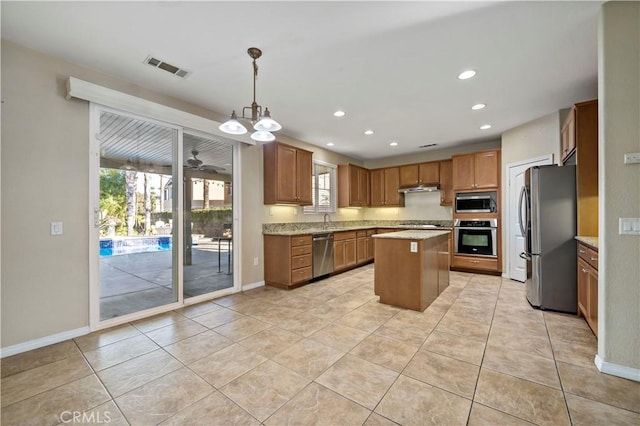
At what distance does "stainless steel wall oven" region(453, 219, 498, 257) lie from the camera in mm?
5039

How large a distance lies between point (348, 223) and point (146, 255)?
462cm

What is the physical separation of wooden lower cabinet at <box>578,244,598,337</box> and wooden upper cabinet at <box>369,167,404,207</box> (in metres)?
3.99

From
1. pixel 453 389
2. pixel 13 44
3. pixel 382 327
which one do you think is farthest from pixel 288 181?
pixel 453 389

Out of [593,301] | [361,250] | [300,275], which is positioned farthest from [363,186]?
[593,301]

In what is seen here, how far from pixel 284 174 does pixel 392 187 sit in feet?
10.8

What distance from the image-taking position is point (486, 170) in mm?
5160

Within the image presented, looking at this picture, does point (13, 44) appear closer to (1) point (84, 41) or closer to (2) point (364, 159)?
(1) point (84, 41)

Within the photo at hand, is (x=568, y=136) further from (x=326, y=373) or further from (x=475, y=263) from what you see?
(x=326, y=373)

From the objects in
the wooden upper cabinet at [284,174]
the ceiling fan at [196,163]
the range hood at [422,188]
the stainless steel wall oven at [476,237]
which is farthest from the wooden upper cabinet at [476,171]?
the ceiling fan at [196,163]

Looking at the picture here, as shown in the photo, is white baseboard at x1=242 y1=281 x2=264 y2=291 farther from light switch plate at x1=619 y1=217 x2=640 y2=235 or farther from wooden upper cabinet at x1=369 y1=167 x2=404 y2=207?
light switch plate at x1=619 y1=217 x2=640 y2=235

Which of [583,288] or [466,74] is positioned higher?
[466,74]

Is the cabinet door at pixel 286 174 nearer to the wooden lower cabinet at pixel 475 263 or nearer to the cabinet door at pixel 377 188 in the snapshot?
the cabinet door at pixel 377 188

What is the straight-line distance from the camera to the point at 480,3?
1935 mm

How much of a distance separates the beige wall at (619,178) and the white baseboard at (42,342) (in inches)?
180
